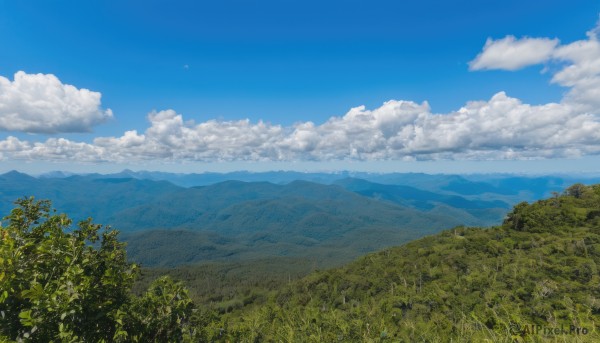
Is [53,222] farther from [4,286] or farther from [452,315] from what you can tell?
[452,315]

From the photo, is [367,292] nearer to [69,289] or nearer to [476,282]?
[476,282]

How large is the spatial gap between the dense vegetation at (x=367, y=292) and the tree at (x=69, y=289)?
0.03 m

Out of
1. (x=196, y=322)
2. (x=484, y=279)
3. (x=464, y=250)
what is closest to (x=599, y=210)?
(x=464, y=250)

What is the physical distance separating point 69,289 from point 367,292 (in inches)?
4219

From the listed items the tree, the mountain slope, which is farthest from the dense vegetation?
the mountain slope

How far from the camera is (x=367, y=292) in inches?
4021

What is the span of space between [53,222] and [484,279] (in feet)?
265

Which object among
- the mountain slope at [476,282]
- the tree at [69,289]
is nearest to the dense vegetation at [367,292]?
the tree at [69,289]

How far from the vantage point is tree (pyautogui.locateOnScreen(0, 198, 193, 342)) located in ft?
20.0

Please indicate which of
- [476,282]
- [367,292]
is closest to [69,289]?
[476,282]

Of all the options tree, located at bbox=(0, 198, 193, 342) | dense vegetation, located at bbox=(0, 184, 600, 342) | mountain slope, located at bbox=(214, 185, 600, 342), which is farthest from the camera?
mountain slope, located at bbox=(214, 185, 600, 342)

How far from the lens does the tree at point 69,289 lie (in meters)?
6.10

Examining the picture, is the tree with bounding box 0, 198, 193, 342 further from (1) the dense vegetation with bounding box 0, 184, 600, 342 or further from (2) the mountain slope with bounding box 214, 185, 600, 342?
(2) the mountain slope with bounding box 214, 185, 600, 342

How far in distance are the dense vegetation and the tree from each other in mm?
30
